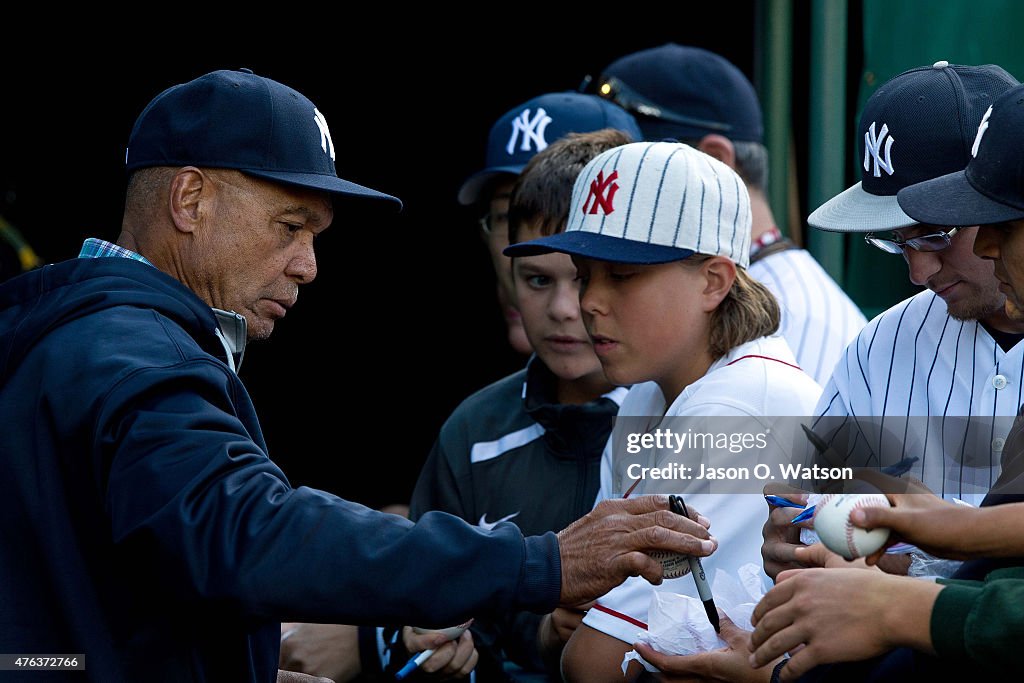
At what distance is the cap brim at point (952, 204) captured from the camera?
168cm

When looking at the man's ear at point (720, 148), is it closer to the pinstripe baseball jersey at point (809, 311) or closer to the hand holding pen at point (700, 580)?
the pinstripe baseball jersey at point (809, 311)

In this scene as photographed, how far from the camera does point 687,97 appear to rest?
3709 mm

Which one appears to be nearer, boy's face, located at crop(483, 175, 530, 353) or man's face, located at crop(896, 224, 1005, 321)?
man's face, located at crop(896, 224, 1005, 321)

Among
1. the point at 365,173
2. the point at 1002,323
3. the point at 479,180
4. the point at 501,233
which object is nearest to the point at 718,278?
the point at 1002,323

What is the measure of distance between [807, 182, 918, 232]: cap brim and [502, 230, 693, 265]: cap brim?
0.97ft

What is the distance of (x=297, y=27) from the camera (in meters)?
4.90

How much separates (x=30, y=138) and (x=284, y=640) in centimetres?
299

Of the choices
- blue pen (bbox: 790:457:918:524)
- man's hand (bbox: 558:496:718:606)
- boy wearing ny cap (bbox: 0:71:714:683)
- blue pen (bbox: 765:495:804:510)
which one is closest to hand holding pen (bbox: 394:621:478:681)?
boy wearing ny cap (bbox: 0:71:714:683)

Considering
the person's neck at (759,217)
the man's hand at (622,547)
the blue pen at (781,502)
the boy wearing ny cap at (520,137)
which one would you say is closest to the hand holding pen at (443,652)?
the man's hand at (622,547)

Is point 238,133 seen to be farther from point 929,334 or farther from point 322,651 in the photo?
point 322,651

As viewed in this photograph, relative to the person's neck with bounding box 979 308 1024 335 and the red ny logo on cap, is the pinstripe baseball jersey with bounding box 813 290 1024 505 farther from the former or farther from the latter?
the red ny logo on cap

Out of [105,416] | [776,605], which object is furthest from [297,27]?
[776,605]

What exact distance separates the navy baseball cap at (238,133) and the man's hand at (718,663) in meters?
0.92

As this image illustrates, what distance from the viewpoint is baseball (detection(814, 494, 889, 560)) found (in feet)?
4.98
